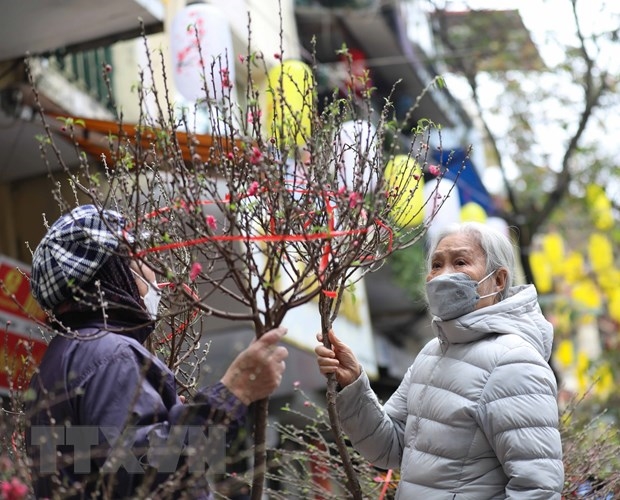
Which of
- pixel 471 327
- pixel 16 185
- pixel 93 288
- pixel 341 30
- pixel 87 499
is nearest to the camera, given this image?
pixel 87 499

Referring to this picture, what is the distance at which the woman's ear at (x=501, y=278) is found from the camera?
3.99 meters

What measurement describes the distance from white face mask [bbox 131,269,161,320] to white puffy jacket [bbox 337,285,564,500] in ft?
2.70

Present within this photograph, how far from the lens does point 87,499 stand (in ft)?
9.68

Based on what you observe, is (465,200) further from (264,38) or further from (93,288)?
(93,288)

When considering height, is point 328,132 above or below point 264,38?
below

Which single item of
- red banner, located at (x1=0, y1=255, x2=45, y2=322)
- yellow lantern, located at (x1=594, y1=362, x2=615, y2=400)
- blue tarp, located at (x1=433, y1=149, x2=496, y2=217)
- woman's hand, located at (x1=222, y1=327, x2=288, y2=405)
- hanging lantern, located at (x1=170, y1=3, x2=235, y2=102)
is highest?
hanging lantern, located at (x1=170, y1=3, x2=235, y2=102)

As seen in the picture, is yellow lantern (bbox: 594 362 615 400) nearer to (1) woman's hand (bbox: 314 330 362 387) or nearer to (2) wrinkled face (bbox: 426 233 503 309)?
(2) wrinkled face (bbox: 426 233 503 309)

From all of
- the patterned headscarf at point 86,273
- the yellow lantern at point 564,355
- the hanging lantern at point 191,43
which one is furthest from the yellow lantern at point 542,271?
the patterned headscarf at point 86,273

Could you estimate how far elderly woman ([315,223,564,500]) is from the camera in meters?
3.53

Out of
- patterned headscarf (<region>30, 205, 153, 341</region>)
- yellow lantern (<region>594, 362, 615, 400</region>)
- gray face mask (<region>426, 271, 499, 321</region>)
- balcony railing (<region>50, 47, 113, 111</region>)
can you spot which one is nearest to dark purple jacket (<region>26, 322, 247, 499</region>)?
patterned headscarf (<region>30, 205, 153, 341</region>)

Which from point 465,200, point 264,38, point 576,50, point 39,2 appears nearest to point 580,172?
point 576,50

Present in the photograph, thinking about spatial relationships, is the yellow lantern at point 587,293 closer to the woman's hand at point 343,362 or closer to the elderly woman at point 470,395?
the elderly woman at point 470,395

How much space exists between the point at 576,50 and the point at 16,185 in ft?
22.6

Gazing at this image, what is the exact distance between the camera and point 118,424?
293 cm
